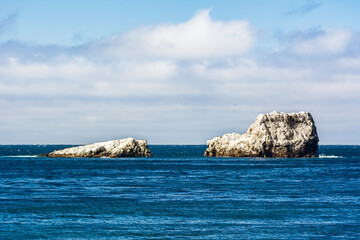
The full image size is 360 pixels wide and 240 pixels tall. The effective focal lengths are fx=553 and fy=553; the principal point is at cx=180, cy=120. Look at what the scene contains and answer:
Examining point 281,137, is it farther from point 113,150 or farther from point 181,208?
point 181,208

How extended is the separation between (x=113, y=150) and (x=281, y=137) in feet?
146

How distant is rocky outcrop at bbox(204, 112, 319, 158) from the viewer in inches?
5182

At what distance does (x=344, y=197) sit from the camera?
54.3 m

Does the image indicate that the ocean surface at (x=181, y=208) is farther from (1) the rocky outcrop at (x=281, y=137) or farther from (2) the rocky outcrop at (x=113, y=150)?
(2) the rocky outcrop at (x=113, y=150)

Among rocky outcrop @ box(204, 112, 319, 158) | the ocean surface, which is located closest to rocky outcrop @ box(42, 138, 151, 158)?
rocky outcrop @ box(204, 112, 319, 158)

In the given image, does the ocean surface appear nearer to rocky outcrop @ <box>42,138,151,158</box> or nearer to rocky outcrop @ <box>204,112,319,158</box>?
rocky outcrop @ <box>204,112,319,158</box>

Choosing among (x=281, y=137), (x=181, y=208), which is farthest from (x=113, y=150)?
(x=181, y=208)

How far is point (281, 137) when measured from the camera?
432ft

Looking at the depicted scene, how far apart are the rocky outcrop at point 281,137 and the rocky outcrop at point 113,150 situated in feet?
93.4

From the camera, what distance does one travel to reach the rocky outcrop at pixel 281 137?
131625 millimetres

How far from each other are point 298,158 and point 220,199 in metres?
84.3

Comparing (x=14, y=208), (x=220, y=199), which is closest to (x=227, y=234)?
(x=220, y=199)

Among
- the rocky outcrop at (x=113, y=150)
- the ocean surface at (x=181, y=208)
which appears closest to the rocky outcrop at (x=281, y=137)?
the rocky outcrop at (x=113, y=150)

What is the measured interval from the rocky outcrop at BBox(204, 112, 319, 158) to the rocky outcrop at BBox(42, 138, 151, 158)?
28.5m
